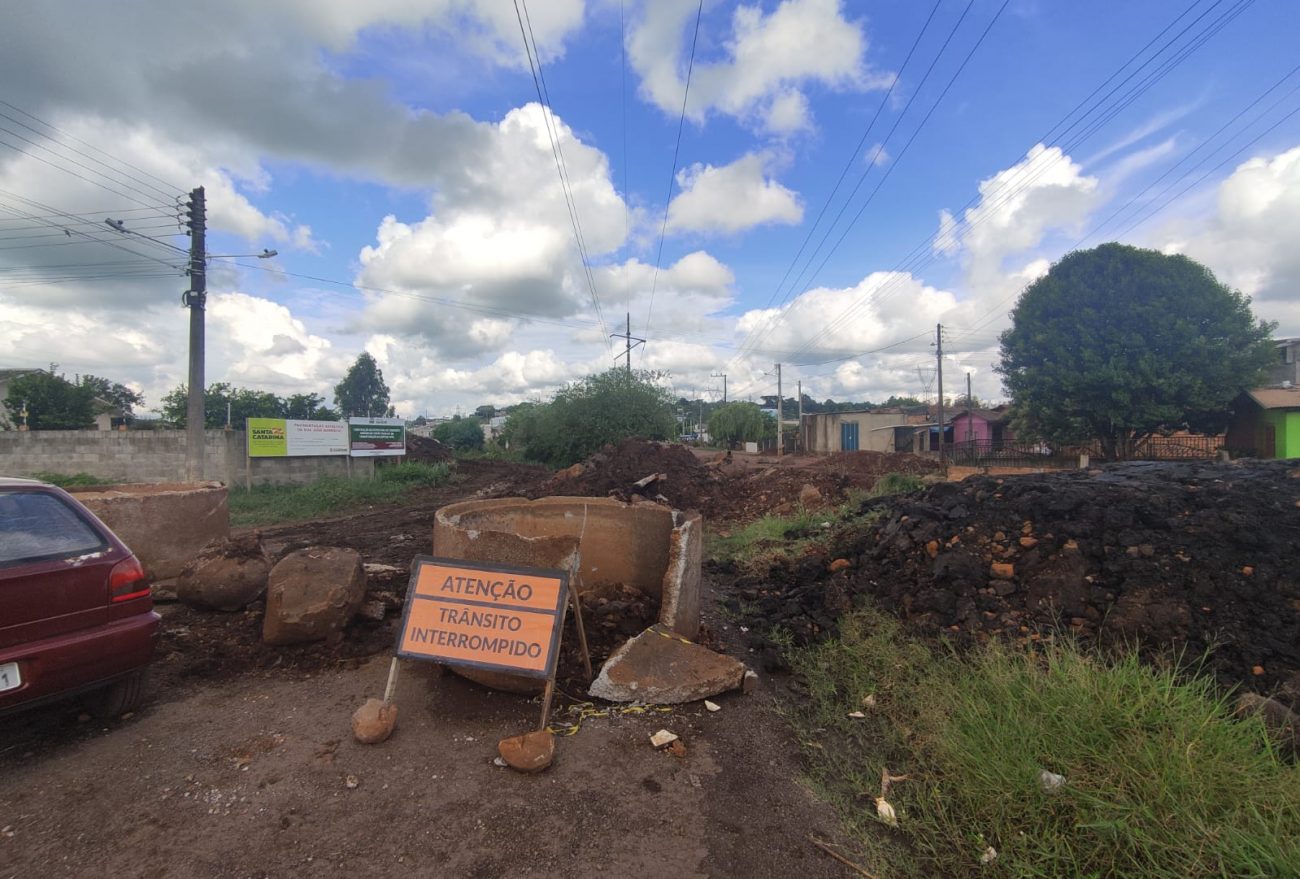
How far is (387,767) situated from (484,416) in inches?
3377

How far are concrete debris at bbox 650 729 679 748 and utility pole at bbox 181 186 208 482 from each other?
526 inches

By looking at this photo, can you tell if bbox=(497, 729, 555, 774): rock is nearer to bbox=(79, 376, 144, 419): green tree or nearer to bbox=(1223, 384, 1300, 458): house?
bbox=(1223, 384, 1300, 458): house

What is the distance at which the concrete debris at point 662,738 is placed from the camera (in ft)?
10.2

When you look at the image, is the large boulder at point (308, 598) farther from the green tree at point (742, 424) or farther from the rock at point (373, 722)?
the green tree at point (742, 424)

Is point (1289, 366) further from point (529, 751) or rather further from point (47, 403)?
point (47, 403)

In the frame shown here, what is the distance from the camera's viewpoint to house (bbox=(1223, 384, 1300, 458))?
1859 centimetres

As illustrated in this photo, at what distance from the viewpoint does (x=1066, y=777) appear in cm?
245

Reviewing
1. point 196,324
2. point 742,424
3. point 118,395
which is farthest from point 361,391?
point 196,324

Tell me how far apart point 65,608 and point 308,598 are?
4.53ft

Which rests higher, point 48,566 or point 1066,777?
point 48,566

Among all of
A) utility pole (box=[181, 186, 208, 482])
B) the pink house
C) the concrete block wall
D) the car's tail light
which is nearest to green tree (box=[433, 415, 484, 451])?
the concrete block wall

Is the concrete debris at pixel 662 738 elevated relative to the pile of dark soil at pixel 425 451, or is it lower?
lower

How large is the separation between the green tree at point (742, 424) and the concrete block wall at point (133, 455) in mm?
40317

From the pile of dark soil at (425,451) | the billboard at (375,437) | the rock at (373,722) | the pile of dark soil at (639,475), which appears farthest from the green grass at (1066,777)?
the pile of dark soil at (425,451)
